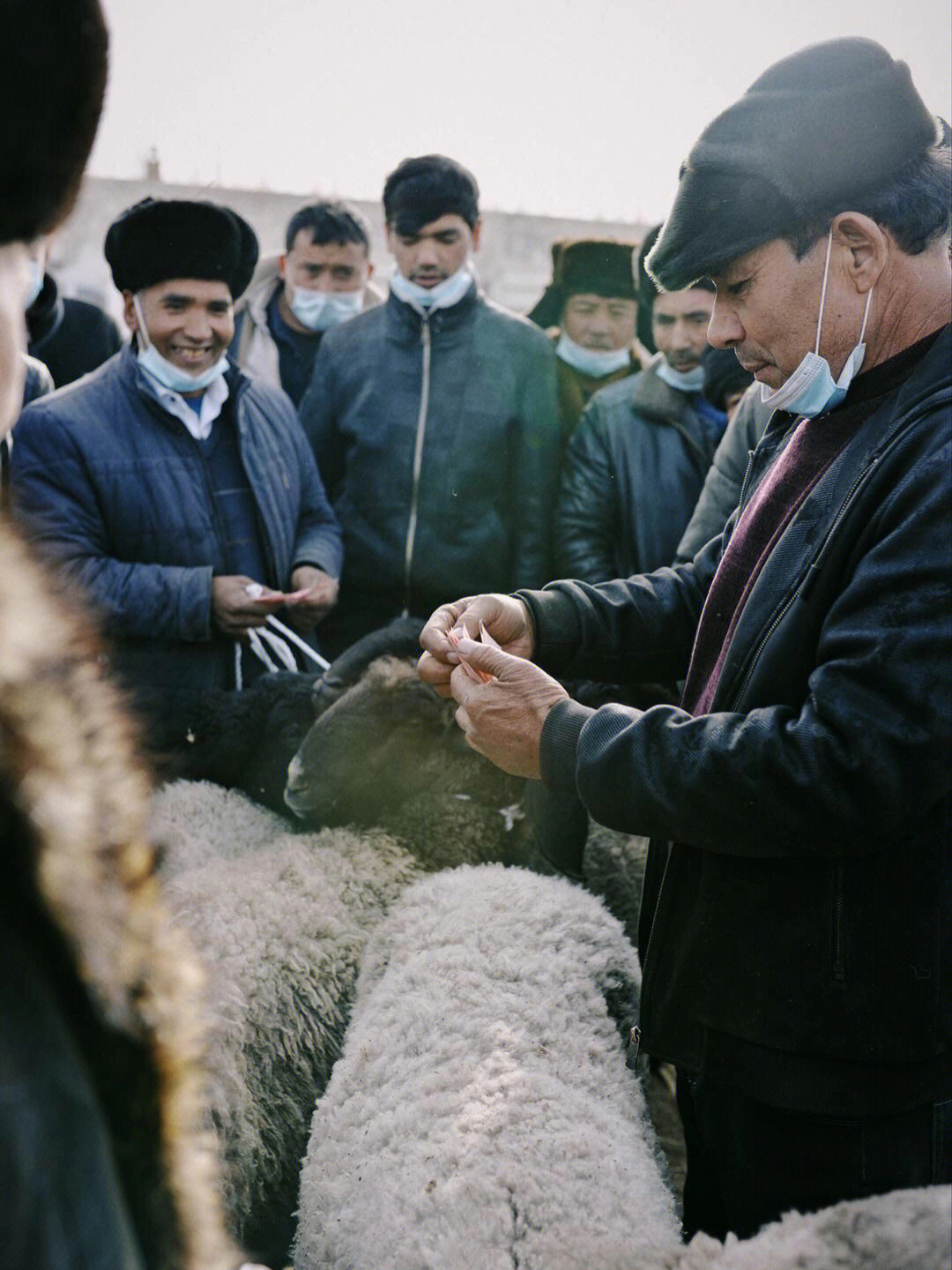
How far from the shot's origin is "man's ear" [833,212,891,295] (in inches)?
56.7

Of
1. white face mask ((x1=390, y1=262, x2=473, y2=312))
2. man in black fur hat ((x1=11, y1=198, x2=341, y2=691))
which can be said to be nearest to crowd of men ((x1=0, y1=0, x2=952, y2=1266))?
man in black fur hat ((x1=11, y1=198, x2=341, y2=691))

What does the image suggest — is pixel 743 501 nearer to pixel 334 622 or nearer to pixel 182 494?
pixel 182 494

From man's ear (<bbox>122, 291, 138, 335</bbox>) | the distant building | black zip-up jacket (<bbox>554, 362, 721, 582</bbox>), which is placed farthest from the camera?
the distant building

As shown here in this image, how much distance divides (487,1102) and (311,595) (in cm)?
203

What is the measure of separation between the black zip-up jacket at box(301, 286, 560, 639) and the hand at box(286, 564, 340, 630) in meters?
0.50

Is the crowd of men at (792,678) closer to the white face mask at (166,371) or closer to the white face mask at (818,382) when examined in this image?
the white face mask at (818,382)

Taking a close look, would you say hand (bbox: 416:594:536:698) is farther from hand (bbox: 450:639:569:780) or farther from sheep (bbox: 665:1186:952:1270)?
sheep (bbox: 665:1186:952:1270)

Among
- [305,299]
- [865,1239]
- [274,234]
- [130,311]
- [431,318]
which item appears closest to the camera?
[865,1239]

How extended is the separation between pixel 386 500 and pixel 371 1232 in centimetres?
282

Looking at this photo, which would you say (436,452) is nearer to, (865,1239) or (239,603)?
(239,603)

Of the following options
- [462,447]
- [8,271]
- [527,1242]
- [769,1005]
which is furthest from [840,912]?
[462,447]

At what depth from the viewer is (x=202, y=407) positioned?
3.45 metres

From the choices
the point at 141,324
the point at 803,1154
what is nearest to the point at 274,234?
the point at 141,324

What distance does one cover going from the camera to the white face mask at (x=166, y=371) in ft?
11.1
